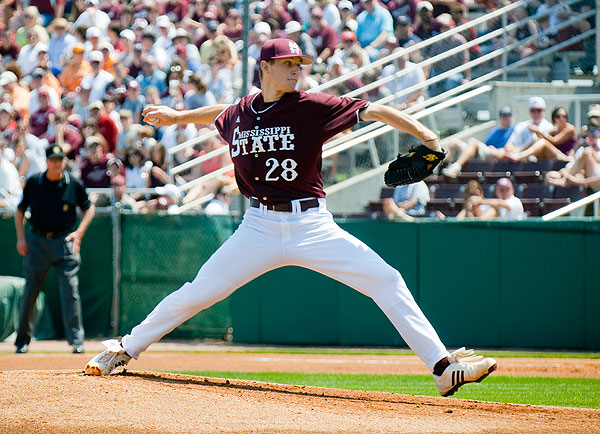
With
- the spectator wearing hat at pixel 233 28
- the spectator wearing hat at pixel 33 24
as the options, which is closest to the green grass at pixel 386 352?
the spectator wearing hat at pixel 233 28

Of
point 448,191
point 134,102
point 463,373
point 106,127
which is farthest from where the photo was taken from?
point 134,102

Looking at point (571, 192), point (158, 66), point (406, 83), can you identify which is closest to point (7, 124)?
point (158, 66)

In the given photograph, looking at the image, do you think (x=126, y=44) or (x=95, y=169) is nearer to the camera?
(x=95, y=169)

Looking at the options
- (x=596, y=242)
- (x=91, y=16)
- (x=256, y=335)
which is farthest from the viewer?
(x=91, y=16)

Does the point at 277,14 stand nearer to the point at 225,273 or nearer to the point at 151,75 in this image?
the point at 151,75

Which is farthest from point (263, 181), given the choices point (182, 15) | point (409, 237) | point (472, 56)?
point (182, 15)

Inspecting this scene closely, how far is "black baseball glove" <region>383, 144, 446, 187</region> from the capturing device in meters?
5.89

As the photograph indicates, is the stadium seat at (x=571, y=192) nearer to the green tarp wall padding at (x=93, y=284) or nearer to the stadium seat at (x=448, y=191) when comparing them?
the stadium seat at (x=448, y=191)

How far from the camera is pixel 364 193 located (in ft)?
45.3

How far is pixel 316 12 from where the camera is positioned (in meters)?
16.1

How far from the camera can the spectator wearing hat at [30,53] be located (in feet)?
57.2

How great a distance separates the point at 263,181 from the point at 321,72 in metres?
A: 9.57

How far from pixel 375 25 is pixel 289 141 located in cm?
1019

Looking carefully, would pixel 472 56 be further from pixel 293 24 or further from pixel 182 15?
pixel 182 15
